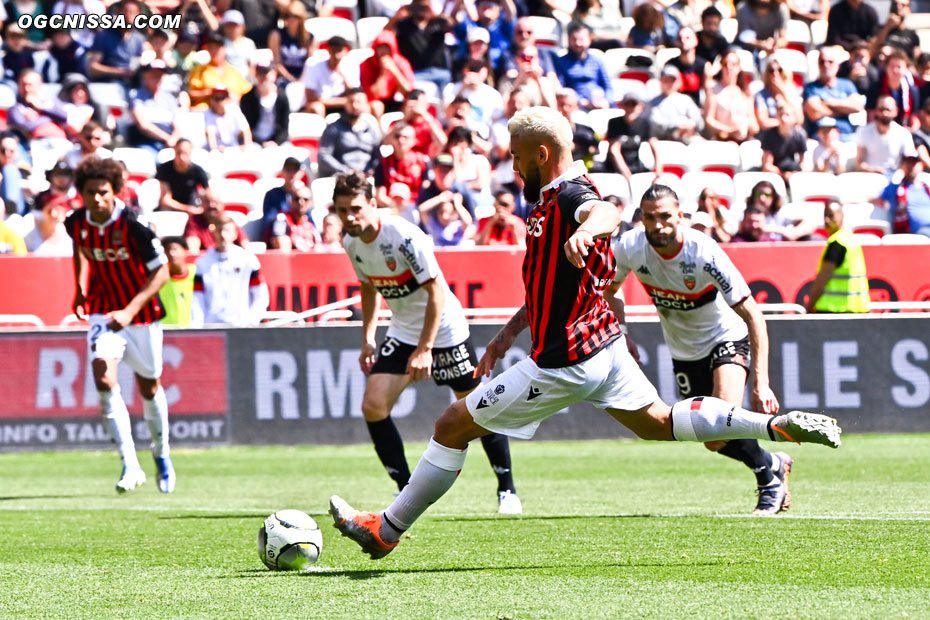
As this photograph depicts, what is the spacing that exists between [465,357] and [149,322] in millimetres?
2985

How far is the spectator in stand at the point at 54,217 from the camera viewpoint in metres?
16.6

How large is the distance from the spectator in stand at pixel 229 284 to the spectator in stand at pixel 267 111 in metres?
3.90

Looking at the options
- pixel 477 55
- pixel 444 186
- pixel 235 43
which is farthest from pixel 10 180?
pixel 477 55

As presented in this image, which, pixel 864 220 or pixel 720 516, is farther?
pixel 864 220

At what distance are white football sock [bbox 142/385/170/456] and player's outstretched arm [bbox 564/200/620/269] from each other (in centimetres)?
602

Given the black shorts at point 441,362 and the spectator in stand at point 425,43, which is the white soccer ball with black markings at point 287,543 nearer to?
the black shorts at point 441,362

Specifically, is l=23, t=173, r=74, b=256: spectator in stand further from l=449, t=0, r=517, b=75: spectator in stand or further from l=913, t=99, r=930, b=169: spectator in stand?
l=913, t=99, r=930, b=169: spectator in stand

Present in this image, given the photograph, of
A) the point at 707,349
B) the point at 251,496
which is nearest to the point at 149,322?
the point at 251,496

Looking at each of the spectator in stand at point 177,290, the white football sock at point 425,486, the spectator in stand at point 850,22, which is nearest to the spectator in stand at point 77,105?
the spectator in stand at point 177,290

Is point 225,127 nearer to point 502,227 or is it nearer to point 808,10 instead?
point 502,227

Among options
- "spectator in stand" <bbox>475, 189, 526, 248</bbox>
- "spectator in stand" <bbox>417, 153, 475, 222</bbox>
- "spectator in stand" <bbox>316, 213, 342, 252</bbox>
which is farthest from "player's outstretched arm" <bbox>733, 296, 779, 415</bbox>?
"spectator in stand" <bbox>417, 153, 475, 222</bbox>

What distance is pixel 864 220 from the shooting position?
18203mm

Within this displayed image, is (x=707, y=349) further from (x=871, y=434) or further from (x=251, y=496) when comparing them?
(x=871, y=434)

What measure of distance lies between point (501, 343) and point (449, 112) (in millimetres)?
12667
